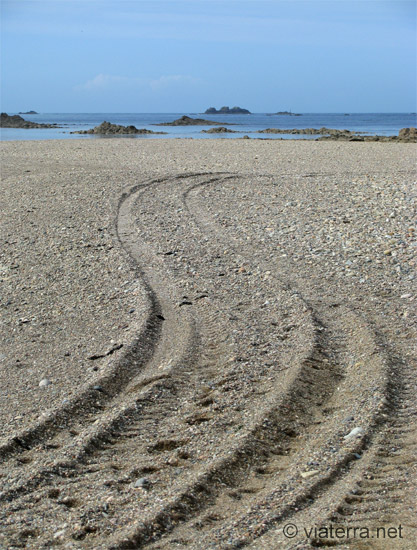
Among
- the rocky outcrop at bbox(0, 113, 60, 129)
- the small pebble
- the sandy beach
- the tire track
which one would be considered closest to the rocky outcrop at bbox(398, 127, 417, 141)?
the sandy beach

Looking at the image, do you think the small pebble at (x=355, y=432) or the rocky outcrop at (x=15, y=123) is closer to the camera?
the small pebble at (x=355, y=432)

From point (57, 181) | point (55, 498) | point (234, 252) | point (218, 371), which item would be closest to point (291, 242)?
point (234, 252)

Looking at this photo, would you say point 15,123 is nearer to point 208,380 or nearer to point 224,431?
point 208,380

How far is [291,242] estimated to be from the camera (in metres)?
8.41

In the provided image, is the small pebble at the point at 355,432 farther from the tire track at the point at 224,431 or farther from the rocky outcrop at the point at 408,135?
the rocky outcrop at the point at 408,135

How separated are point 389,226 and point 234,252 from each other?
2.51 metres

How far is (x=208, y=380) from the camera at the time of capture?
452 cm

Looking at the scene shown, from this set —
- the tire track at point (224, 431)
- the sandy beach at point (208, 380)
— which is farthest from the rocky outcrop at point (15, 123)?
the tire track at point (224, 431)

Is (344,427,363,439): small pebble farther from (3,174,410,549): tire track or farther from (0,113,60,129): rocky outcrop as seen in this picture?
(0,113,60,129): rocky outcrop

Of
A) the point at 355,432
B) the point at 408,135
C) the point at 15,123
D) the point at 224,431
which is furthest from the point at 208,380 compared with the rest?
the point at 15,123

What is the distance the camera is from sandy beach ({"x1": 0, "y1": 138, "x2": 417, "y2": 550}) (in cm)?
302

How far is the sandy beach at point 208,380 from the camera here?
302 cm

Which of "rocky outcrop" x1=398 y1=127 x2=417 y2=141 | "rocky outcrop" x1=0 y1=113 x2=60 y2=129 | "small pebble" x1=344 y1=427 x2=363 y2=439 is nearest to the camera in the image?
"small pebble" x1=344 y1=427 x2=363 y2=439

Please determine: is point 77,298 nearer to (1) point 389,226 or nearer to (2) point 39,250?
(2) point 39,250
